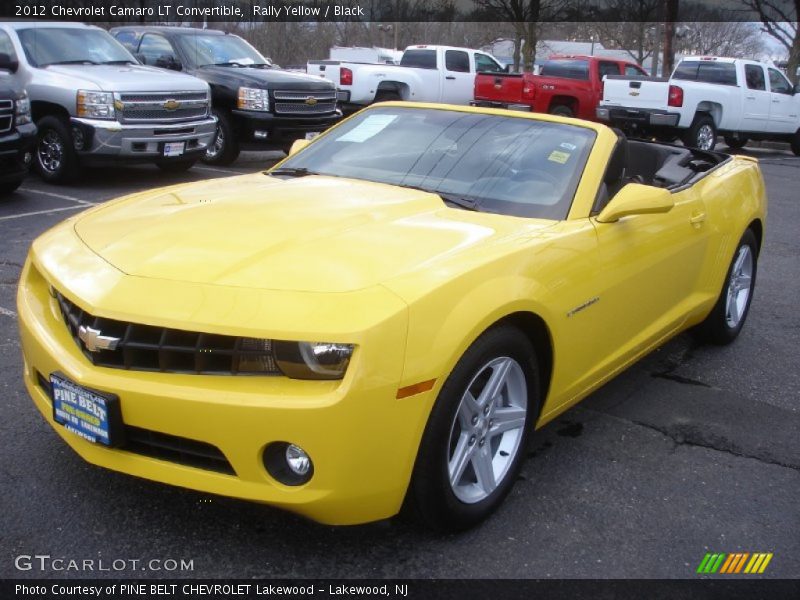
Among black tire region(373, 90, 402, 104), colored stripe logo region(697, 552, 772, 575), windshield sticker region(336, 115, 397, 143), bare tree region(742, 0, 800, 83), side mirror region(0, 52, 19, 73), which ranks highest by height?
bare tree region(742, 0, 800, 83)

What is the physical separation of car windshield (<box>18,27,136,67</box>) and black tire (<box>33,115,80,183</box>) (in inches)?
32.3

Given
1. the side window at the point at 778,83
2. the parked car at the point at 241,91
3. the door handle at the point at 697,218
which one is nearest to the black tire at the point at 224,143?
the parked car at the point at 241,91

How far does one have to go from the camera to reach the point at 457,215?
345 centimetres

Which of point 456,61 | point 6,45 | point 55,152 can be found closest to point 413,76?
point 456,61

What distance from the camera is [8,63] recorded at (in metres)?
9.16

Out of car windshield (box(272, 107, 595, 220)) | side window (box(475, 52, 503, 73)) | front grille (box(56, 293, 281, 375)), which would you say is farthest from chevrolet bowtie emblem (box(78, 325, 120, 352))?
side window (box(475, 52, 503, 73))

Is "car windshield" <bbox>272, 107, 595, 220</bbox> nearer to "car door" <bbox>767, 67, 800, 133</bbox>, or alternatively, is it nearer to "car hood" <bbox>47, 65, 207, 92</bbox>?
"car hood" <bbox>47, 65, 207, 92</bbox>

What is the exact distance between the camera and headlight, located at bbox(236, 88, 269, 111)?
37.9 ft

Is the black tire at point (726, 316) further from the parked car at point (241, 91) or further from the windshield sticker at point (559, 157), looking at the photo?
the parked car at point (241, 91)

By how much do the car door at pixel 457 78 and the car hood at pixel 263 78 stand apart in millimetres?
7914

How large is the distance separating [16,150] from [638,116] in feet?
39.3

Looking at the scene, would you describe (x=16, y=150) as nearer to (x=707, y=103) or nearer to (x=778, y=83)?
(x=707, y=103)
